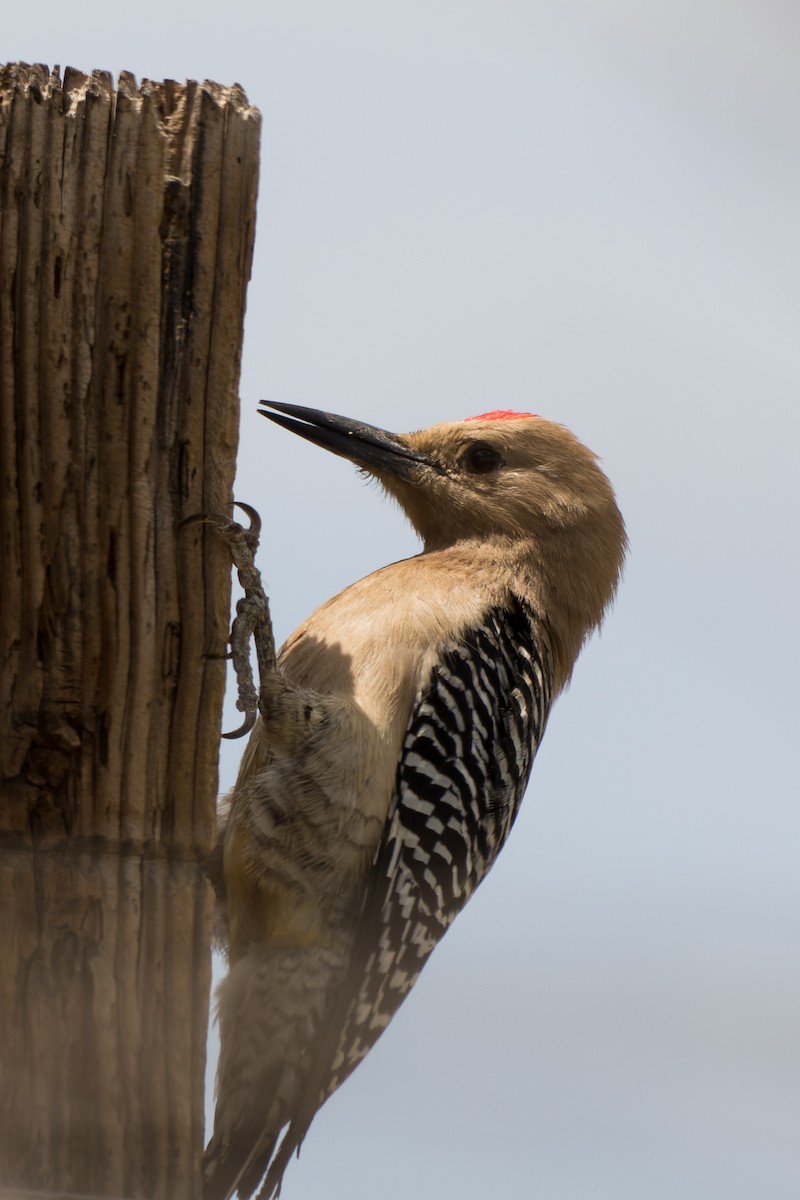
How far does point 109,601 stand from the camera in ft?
7.95

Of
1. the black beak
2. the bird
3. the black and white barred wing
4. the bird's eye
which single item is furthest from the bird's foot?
the bird's eye

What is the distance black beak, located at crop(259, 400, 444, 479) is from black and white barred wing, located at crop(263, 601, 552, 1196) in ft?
2.75

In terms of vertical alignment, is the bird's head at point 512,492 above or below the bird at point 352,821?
above

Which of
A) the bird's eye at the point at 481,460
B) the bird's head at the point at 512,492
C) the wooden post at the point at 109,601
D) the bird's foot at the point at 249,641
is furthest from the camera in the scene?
the bird's eye at the point at 481,460

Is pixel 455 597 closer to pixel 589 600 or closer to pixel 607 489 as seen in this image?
pixel 589 600

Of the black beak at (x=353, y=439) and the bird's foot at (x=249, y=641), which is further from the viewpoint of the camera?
the black beak at (x=353, y=439)

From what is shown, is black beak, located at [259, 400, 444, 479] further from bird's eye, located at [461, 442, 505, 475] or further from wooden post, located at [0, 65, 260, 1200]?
wooden post, located at [0, 65, 260, 1200]

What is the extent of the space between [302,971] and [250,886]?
Result: 1.10 ft

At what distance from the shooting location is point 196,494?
252 cm

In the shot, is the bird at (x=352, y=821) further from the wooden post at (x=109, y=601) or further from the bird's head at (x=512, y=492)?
the wooden post at (x=109, y=601)

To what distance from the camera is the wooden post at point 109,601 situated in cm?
232

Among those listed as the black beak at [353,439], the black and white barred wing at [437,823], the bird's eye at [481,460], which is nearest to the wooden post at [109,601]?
the black and white barred wing at [437,823]

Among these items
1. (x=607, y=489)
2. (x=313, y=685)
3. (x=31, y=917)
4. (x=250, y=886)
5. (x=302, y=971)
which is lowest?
(x=302, y=971)

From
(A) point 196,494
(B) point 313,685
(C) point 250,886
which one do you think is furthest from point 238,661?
(A) point 196,494
